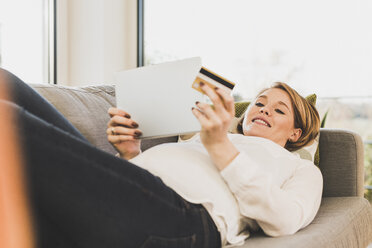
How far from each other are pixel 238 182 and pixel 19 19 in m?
2.35

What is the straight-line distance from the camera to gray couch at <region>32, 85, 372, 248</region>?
3.87 ft

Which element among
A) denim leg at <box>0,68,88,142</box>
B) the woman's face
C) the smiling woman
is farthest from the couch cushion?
the woman's face

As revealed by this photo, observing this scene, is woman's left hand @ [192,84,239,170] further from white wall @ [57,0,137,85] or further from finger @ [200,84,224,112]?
white wall @ [57,0,137,85]

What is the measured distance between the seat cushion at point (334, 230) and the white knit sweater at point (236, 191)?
32 mm

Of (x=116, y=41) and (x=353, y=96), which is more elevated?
(x=116, y=41)

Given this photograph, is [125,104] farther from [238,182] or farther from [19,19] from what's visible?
[19,19]

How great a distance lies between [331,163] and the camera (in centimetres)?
153

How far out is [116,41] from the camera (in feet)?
10.2

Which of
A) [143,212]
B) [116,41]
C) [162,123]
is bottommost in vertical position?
[143,212]

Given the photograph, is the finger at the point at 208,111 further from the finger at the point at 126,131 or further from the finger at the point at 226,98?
the finger at the point at 126,131

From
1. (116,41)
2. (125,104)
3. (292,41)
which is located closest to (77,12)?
(116,41)

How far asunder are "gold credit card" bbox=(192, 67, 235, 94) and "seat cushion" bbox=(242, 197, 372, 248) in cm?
37

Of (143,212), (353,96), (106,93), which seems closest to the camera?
(143,212)

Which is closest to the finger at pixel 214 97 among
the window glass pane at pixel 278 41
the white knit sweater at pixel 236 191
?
the white knit sweater at pixel 236 191
